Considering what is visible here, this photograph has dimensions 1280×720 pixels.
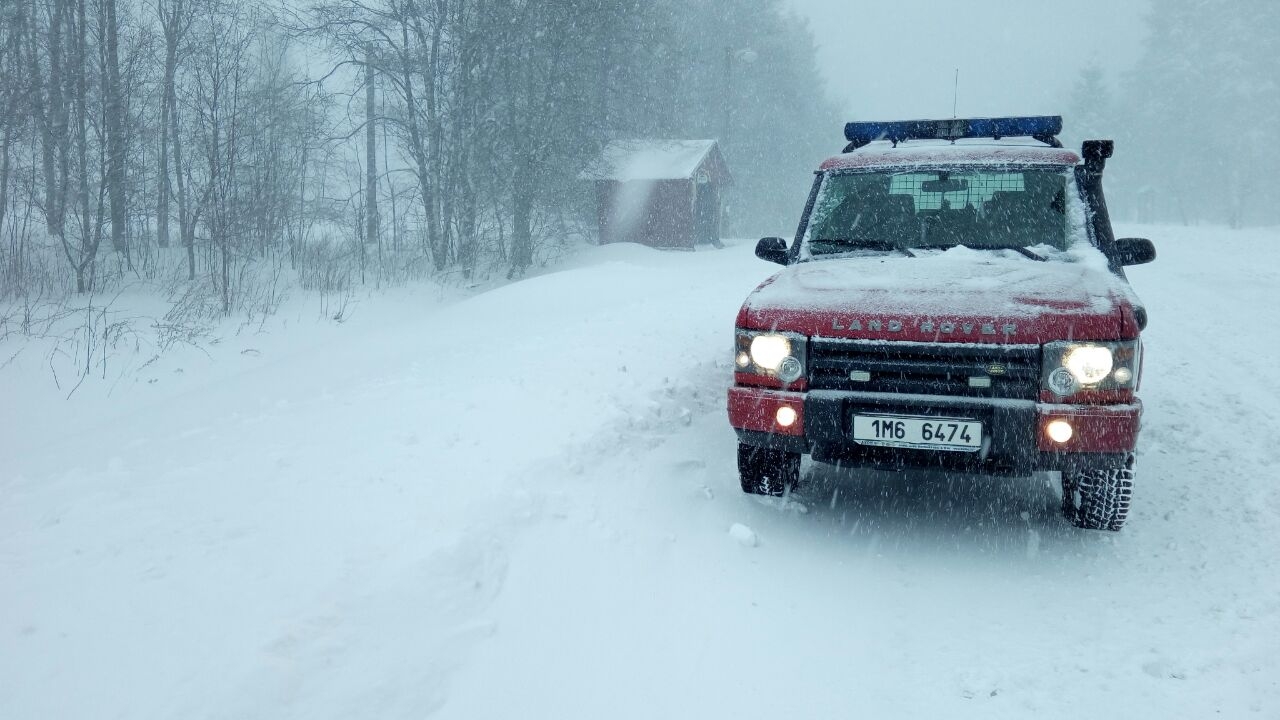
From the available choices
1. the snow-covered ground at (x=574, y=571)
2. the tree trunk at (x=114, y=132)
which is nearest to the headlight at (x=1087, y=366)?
the snow-covered ground at (x=574, y=571)

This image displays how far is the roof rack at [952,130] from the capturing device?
213 inches

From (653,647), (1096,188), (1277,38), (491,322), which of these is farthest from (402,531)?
(1277,38)

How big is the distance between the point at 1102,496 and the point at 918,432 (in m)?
1.07

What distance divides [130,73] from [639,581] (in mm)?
15685

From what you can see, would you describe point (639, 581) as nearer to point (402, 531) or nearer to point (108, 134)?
point (402, 531)

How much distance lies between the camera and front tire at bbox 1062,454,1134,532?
12.7 ft

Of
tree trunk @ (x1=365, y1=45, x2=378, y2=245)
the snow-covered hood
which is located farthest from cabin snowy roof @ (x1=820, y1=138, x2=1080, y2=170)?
tree trunk @ (x1=365, y1=45, x2=378, y2=245)

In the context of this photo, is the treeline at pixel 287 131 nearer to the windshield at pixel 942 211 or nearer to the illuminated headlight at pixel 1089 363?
the windshield at pixel 942 211

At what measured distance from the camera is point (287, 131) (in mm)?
24219

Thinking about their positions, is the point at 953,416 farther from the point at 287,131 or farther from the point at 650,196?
the point at 650,196

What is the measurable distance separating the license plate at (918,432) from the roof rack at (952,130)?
96.9 inches

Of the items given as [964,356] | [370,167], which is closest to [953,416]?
[964,356]

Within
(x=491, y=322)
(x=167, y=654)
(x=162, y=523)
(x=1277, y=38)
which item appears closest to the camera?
(x=167, y=654)

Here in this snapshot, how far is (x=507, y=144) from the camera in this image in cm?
2184
